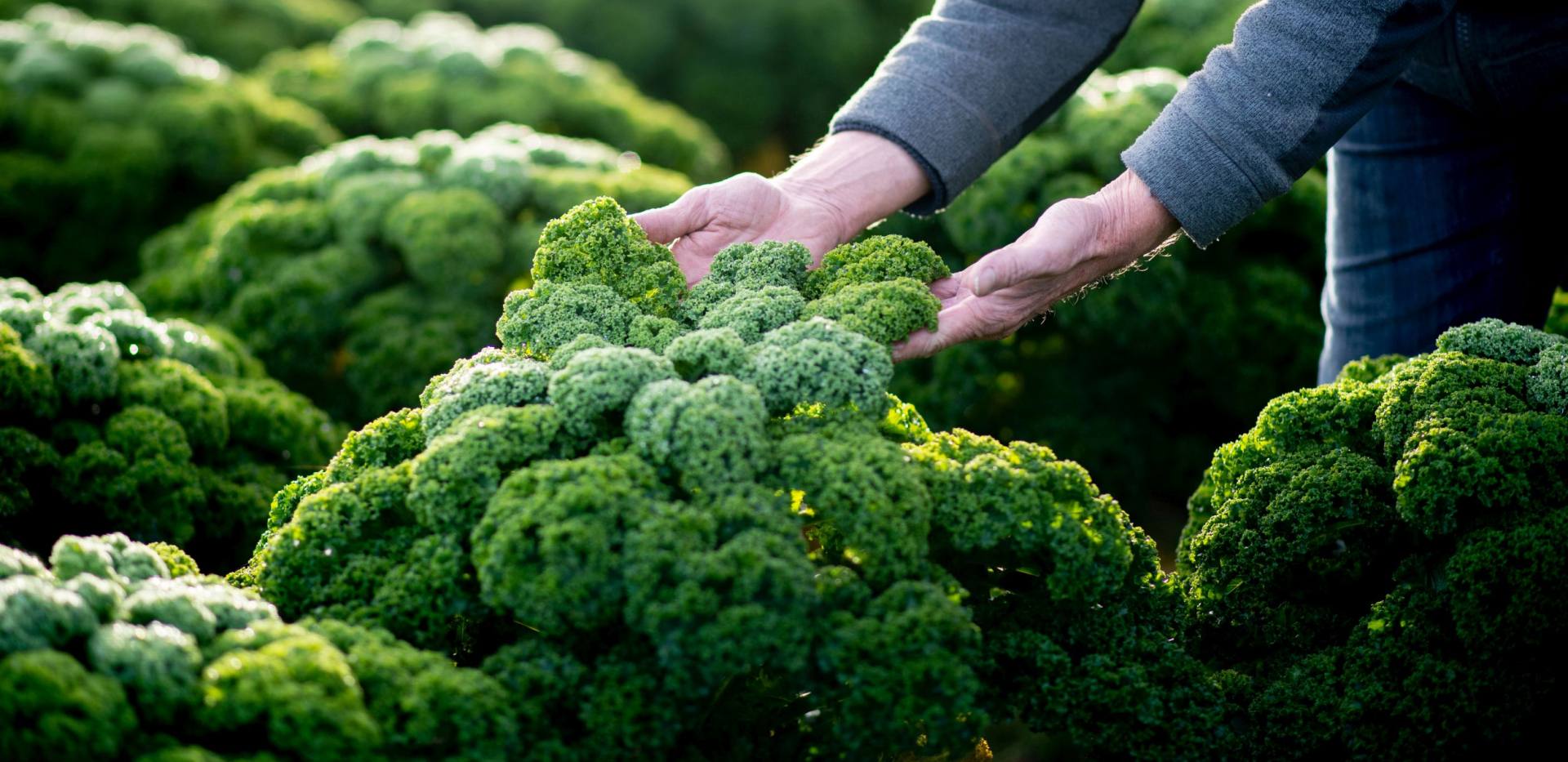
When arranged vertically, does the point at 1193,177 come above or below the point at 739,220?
below

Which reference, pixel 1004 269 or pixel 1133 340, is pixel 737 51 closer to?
pixel 1133 340

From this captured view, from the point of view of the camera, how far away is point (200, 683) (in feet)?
7.84

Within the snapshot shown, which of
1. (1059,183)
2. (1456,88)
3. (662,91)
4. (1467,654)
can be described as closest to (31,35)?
(662,91)

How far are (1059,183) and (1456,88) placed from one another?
212 centimetres

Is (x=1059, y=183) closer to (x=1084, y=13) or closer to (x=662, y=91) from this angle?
(x=1084, y=13)

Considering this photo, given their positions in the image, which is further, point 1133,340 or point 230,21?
point 230,21

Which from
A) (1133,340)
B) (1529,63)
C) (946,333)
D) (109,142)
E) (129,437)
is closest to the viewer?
(946,333)

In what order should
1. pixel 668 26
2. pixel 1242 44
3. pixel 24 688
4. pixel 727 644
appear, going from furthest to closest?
1. pixel 668 26
2. pixel 1242 44
3. pixel 727 644
4. pixel 24 688

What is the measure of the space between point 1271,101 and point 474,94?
20.1 feet

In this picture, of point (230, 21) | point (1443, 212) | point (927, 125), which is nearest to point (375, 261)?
point (927, 125)

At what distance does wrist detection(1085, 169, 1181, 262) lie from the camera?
3.41 m

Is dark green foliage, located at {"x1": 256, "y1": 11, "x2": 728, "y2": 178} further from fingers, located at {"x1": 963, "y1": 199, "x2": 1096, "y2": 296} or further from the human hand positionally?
fingers, located at {"x1": 963, "y1": 199, "x2": 1096, "y2": 296}

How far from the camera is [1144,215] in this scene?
11.2 feet

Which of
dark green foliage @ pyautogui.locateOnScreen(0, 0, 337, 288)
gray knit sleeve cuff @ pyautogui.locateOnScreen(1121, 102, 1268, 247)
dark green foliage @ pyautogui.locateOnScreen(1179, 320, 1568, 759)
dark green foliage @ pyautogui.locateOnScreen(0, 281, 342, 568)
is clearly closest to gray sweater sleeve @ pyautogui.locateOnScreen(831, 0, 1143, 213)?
gray knit sleeve cuff @ pyautogui.locateOnScreen(1121, 102, 1268, 247)
